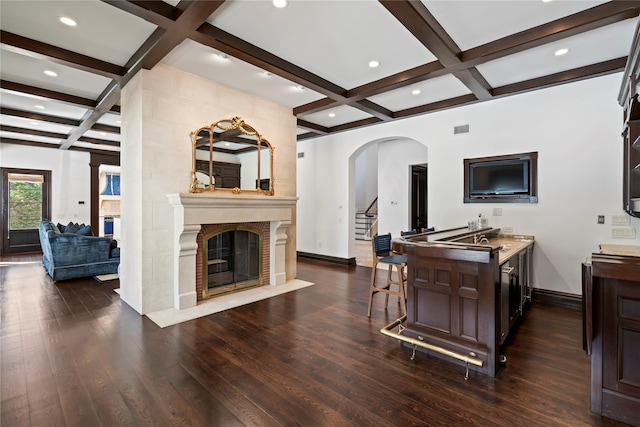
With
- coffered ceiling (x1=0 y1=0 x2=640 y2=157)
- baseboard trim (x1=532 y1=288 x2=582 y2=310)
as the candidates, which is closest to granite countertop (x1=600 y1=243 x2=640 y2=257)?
baseboard trim (x1=532 y1=288 x2=582 y2=310)

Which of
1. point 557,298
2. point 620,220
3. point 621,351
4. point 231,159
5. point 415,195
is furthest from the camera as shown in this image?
point 415,195

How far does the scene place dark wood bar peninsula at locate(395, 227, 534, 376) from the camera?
2.42 metres

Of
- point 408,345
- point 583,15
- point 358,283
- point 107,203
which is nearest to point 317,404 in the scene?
point 408,345

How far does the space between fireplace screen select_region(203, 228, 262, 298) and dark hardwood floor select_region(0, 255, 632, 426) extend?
879 mm

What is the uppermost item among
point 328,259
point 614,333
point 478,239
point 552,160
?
point 552,160

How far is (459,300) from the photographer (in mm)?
2574

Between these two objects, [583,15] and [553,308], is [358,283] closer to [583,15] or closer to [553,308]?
[553,308]

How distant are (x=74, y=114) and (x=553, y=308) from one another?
849cm

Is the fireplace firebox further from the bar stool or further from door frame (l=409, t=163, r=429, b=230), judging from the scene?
door frame (l=409, t=163, r=429, b=230)

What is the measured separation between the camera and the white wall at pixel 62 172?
25.6 ft

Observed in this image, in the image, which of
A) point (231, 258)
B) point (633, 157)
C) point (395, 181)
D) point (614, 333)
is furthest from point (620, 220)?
point (231, 258)

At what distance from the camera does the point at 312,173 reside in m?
7.32

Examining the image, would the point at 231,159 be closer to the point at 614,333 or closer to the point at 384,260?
the point at 384,260

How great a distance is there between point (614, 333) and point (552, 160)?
10.0 ft
